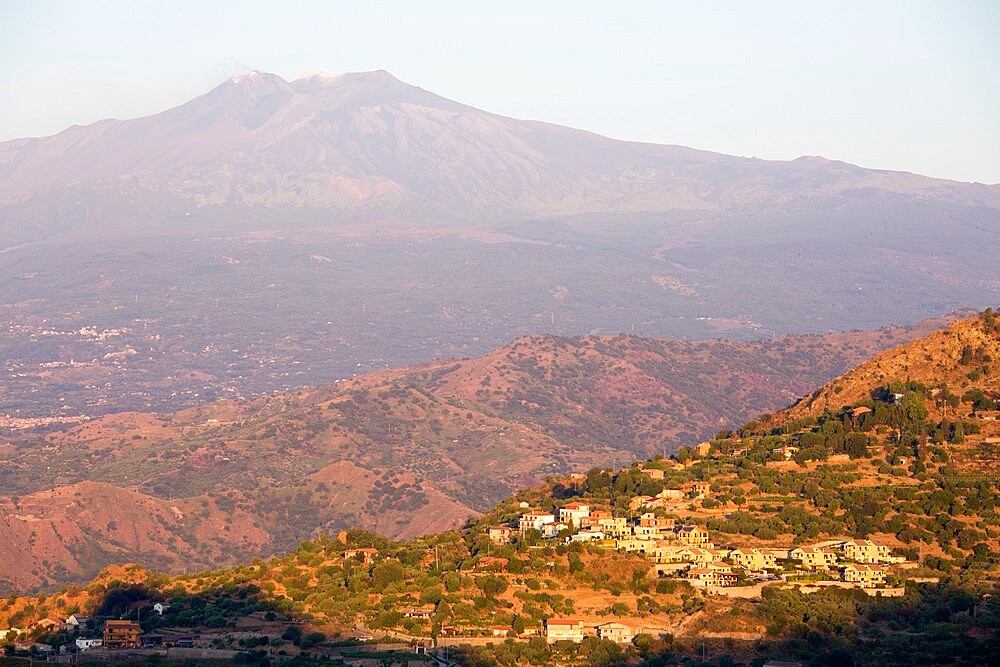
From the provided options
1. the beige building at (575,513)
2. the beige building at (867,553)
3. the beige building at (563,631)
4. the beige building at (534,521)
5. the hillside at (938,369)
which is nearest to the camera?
the beige building at (563,631)

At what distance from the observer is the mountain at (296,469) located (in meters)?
126

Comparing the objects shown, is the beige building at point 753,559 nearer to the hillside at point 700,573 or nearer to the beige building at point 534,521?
the hillside at point 700,573

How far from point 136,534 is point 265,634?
70.9 m

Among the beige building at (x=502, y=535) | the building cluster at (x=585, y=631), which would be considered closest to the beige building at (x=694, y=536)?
the beige building at (x=502, y=535)

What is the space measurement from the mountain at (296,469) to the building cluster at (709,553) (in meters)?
56.9

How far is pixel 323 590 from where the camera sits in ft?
211

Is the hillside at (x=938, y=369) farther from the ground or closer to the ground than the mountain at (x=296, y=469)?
farther from the ground

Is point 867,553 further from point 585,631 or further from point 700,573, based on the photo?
point 585,631

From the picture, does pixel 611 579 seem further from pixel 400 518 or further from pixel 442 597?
pixel 400 518

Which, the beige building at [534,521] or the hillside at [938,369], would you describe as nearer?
the beige building at [534,521]

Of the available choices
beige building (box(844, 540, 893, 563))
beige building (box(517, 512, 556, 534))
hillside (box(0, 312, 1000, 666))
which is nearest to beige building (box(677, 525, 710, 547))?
hillside (box(0, 312, 1000, 666))

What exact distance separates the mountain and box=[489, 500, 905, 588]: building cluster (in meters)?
56.9

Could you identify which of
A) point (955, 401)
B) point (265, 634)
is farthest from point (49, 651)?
point (955, 401)

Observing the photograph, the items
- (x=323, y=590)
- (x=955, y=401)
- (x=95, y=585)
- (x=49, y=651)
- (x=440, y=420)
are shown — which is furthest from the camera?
(x=440, y=420)
